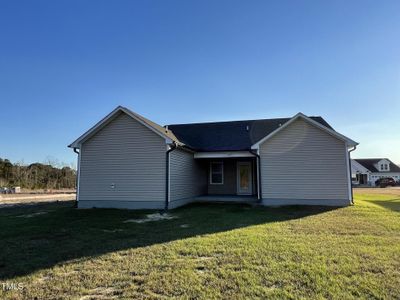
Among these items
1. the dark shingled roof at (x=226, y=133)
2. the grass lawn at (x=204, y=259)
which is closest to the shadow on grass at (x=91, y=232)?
the grass lawn at (x=204, y=259)

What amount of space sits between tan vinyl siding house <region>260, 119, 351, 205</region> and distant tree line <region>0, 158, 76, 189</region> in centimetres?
3111

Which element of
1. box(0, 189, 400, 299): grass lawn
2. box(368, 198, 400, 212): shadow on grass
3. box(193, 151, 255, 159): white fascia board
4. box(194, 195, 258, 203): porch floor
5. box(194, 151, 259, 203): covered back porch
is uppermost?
box(193, 151, 255, 159): white fascia board

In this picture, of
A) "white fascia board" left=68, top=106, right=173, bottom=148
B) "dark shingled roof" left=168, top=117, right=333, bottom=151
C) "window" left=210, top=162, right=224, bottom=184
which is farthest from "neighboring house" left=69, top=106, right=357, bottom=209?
"window" left=210, top=162, right=224, bottom=184

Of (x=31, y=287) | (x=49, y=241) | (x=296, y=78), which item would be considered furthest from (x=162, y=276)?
→ (x=296, y=78)

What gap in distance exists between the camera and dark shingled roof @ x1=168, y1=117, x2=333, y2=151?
16922mm

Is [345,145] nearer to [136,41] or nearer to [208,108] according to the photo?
[208,108]

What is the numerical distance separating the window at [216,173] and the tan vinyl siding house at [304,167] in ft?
15.0

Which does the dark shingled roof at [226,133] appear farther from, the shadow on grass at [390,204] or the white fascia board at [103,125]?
the shadow on grass at [390,204]

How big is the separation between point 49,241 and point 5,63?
484 inches

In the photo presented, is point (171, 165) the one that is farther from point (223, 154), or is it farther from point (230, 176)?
point (230, 176)

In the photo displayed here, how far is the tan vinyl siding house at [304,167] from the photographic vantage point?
527 inches

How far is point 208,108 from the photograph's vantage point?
20.2 metres

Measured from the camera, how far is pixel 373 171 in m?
55.7

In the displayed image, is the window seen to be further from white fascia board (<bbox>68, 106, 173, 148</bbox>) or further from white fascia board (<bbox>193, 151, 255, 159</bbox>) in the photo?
white fascia board (<bbox>68, 106, 173, 148</bbox>)
